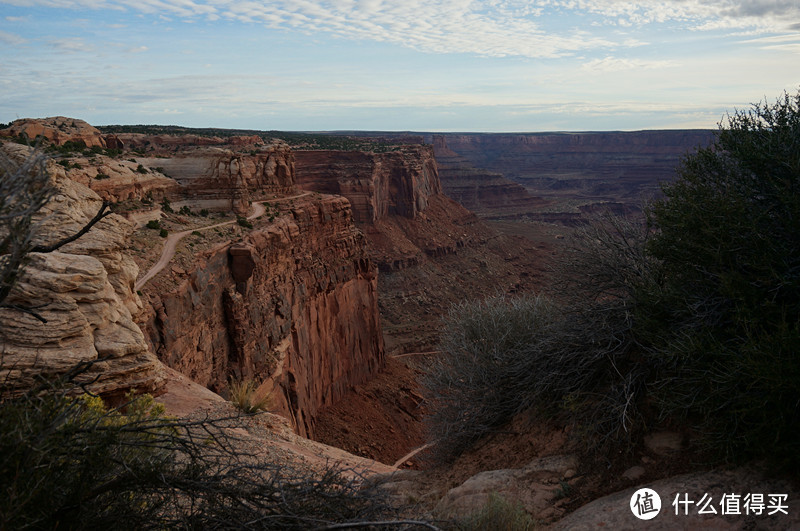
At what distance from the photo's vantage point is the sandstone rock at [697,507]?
18.4ft

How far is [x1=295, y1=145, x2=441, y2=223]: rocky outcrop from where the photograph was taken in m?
58.5

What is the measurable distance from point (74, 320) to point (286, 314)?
16972 mm

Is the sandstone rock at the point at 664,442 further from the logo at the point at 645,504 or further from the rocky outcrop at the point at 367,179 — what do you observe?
the rocky outcrop at the point at 367,179

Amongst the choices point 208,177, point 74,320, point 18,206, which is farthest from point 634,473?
point 208,177

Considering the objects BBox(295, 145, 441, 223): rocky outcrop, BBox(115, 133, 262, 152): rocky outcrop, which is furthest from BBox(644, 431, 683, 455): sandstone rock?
BBox(295, 145, 441, 223): rocky outcrop

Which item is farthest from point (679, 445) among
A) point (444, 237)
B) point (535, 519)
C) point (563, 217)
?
point (563, 217)

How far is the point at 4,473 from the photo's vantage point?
3.91m

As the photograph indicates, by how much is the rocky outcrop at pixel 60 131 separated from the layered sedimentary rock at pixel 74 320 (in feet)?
47.2

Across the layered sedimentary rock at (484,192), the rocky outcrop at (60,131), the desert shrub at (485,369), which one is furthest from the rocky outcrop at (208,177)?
the layered sedimentary rock at (484,192)

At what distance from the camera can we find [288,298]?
2650 centimetres

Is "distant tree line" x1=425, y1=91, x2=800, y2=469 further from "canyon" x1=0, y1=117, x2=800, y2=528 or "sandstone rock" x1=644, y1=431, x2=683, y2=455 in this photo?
"canyon" x1=0, y1=117, x2=800, y2=528

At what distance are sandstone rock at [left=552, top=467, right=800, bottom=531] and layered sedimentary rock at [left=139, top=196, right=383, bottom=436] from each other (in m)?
13.3

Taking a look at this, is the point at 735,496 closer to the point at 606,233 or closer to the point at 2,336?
the point at 606,233

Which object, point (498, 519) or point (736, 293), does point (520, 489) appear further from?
point (736, 293)
